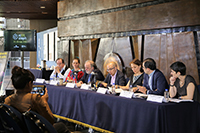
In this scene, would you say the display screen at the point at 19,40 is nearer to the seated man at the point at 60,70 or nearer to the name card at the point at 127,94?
the seated man at the point at 60,70

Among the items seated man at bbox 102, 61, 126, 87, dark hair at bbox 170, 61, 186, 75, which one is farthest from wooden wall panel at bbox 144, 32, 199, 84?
dark hair at bbox 170, 61, 186, 75

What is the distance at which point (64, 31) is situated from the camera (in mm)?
7016

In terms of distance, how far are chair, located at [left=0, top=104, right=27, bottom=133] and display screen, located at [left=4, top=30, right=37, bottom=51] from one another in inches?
245

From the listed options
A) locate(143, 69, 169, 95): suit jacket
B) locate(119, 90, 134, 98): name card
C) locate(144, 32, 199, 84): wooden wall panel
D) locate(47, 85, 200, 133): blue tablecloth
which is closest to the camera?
locate(47, 85, 200, 133): blue tablecloth

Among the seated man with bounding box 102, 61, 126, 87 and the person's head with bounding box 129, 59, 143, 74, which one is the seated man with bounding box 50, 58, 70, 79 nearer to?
the seated man with bounding box 102, 61, 126, 87

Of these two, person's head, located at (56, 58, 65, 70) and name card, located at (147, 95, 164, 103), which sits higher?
person's head, located at (56, 58, 65, 70)

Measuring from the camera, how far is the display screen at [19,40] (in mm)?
7602

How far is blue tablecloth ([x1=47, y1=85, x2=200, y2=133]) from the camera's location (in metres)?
2.35

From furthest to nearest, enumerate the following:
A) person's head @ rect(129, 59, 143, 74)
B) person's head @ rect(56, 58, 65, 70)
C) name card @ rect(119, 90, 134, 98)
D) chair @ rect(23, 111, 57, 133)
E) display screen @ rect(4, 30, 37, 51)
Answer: display screen @ rect(4, 30, 37, 51) < person's head @ rect(56, 58, 65, 70) < person's head @ rect(129, 59, 143, 74) < name card @ rect(119, 90, 134, 98) < chair @ rect(23, 111, 57, 133)

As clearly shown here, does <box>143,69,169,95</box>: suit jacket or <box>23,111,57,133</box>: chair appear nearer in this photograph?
<box>23,111,57,133</box>: chair

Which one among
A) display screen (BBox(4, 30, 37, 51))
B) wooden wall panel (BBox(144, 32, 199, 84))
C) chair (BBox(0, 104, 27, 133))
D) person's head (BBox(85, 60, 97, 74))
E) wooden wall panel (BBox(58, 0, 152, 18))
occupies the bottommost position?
chair (BBox(0, 104, 27, 133))

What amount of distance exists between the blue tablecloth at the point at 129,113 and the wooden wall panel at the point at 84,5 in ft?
9.17

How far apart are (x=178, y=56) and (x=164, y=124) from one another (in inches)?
91.5

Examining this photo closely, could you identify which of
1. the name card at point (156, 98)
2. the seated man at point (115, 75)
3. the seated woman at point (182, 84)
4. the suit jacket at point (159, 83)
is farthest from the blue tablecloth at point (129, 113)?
the seated man at point (115, 75)
